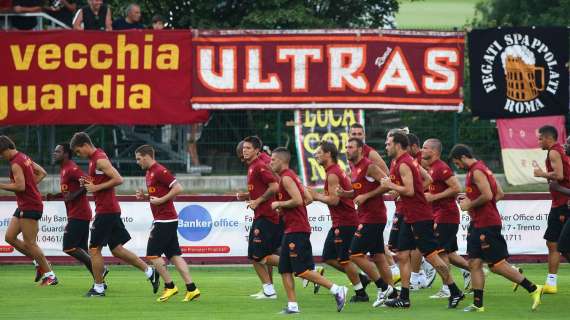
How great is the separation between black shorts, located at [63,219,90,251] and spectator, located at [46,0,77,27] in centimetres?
1045

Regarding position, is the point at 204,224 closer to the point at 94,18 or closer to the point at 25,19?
the point at 94,18

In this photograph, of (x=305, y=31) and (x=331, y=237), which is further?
(x=305, y=31)

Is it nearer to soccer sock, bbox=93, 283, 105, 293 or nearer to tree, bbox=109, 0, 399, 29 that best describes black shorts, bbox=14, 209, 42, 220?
soccer sock, bbox=93, 283, 105, 293

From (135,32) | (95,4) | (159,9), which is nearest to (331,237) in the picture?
(135,32)

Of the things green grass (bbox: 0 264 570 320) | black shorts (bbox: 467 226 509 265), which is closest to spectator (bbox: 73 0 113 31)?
green grass (bbox: 0 264 570 320)

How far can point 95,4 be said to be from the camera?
2597 centimetres

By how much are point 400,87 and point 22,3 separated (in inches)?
337

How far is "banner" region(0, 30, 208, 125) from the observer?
24.7 meters

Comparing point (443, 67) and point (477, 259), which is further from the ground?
point (443, 67)

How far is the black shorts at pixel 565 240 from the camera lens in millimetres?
16594

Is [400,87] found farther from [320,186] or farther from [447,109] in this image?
[320,186]

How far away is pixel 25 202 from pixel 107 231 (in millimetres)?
1734

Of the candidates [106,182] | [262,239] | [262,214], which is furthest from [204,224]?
[262,239]

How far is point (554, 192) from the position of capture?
17281mm
